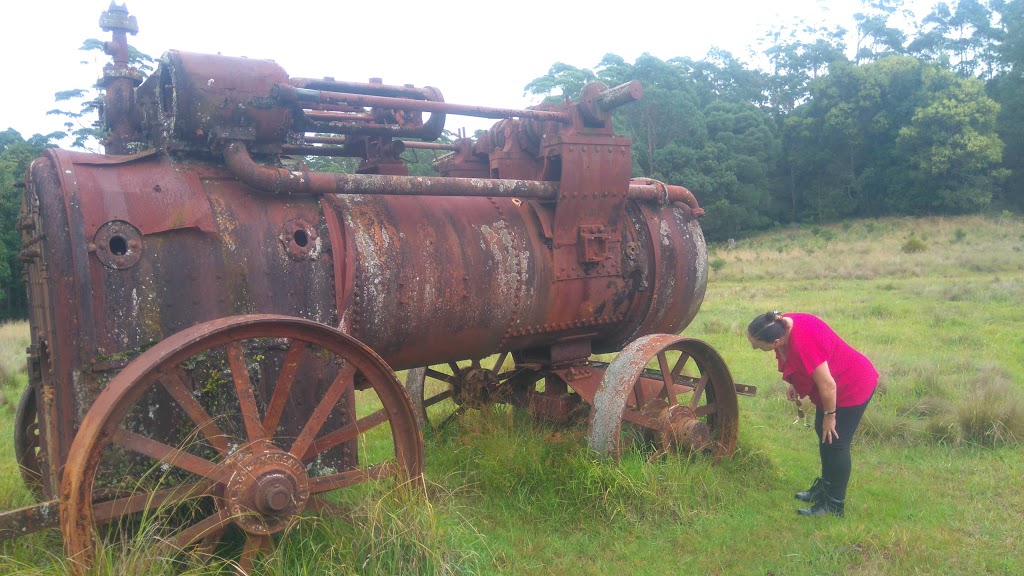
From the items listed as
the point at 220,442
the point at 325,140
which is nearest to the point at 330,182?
the point at 325,140

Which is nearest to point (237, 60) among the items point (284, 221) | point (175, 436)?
point (284, 221)

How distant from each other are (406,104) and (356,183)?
2.00ft

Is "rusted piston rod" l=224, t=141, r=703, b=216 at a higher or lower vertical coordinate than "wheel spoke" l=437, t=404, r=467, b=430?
higher

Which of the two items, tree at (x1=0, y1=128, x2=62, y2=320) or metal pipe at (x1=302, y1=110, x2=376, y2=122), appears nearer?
metal pipe at (x1=302, y1=110, x2=376, y2=122)

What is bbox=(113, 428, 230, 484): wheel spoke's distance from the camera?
3.12m

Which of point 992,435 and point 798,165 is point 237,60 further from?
point 798,165

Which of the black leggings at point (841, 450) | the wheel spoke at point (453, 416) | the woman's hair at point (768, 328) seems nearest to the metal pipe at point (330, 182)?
the woman's hair at point (768, 328)

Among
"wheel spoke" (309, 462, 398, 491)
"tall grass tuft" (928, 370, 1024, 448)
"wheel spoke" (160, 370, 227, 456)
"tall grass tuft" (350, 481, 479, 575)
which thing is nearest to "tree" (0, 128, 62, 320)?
"wheel spoke" (160, 370, 227, 456)

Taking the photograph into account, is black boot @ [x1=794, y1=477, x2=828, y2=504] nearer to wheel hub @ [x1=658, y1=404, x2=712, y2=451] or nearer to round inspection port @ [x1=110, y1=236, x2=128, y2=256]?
wheel hub @ [x1=658, y1=404, x2=712, y2=451]

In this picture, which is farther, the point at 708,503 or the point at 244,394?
the point at 708,503

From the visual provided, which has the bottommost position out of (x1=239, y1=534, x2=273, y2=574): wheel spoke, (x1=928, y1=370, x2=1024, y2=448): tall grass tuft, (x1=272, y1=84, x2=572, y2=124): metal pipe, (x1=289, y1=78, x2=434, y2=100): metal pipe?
(x1=928, y1=370, x2=1024, y2=448): tall grass tuft

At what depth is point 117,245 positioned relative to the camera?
140 inches

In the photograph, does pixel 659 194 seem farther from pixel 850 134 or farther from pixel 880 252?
pixel 850 134

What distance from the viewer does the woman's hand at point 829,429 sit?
460 cm
